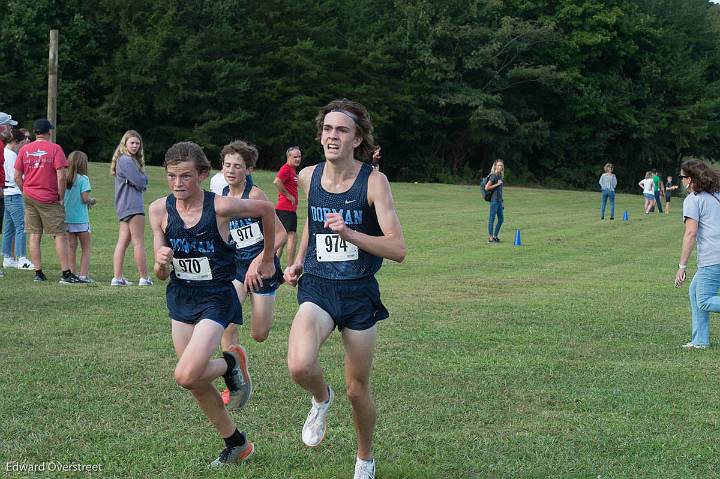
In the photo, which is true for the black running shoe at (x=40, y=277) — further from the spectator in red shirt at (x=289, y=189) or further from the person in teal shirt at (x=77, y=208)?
the spectator in red shirt at (x=289, y=189)

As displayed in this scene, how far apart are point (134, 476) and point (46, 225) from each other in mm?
8711

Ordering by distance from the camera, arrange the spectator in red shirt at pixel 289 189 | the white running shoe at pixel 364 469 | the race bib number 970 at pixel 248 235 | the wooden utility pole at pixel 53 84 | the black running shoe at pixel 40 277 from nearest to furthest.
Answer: the white running shoe at pixel 364 469 → the race bib number 970 at pixel 248 235 → the black running shoe at pixel 40 277 → the spectator in red shirt at pixel 289 189 → the wooden utility pole at pixel 53 84

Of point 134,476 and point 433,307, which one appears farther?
point 433,307

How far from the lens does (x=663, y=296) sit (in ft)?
47.5

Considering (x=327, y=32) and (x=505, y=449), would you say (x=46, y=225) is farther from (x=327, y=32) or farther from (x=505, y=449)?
(x=327, y=32)

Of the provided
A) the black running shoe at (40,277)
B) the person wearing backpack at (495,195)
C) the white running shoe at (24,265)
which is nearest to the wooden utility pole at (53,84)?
the person wearing backpack at (495,195)

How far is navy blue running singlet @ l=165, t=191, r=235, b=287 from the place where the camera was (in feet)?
19.5

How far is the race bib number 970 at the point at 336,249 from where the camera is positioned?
5527 mm

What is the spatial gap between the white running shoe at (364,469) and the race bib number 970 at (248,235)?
9.76 feet

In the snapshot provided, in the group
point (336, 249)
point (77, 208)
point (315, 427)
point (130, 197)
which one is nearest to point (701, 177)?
point (336, 249)

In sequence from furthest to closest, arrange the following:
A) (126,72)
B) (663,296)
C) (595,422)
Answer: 1. (126,72)
2. (663,296)
3. (595,422)

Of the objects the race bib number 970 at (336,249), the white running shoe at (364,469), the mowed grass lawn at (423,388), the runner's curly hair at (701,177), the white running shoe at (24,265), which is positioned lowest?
the white running shoe at (24,265)

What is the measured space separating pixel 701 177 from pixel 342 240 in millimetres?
5496

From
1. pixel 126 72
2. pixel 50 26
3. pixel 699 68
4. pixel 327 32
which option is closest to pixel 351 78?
pixel 327 32
